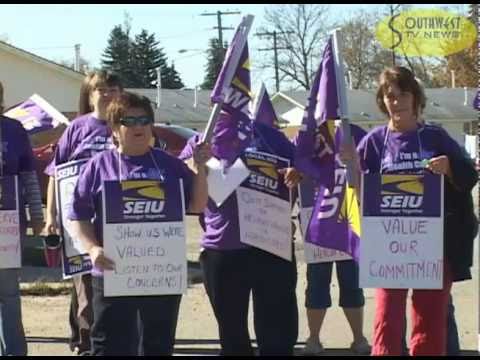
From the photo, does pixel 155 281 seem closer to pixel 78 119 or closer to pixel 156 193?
pixel 156 193

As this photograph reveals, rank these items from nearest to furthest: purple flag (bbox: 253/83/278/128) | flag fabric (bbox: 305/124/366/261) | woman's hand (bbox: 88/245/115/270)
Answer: woman's hand (bbox: 88/245/115/270) → flag fabric (bbox: 305/124/366/261) → purple flag (bbox: 253/83/278/128)

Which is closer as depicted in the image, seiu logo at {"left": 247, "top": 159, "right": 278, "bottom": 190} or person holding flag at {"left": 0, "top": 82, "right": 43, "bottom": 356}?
seiu logo at {"left": 247, "top": 159, "right": 278, "bottom": 190}

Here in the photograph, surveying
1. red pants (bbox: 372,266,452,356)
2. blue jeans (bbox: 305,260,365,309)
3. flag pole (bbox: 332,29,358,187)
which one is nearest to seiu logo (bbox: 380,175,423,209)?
flag pole (bbox: 332,29,358,187)

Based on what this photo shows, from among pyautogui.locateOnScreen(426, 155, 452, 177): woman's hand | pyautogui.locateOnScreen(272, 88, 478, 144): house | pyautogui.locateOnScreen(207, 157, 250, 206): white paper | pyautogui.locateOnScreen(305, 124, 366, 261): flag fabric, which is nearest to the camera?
pyautogui.locateOnScreen(426, 155, 452, 177): woman's hand

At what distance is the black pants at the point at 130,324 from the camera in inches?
177

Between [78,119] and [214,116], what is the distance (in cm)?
149

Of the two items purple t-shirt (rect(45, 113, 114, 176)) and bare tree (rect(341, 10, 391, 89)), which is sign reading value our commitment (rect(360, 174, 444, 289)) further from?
bare tree (rect(341, 10, 391, 89))

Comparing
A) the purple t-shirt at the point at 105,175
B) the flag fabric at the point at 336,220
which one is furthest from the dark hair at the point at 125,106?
the flag fabric at the point at 336,220

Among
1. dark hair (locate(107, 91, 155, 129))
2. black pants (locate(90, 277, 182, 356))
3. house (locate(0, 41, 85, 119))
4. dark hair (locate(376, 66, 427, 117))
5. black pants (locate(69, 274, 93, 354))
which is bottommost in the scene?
black pants (locate(69, 274, 93, 354))

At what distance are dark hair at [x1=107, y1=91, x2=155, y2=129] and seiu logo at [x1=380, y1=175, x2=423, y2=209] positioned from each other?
1.34 meters

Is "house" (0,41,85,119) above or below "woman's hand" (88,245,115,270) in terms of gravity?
above

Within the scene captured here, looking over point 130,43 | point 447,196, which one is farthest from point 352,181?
point 130,43

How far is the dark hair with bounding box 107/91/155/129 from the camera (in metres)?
4.49

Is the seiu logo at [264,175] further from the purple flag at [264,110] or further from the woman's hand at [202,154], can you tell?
the woman's hand at [202,154]
